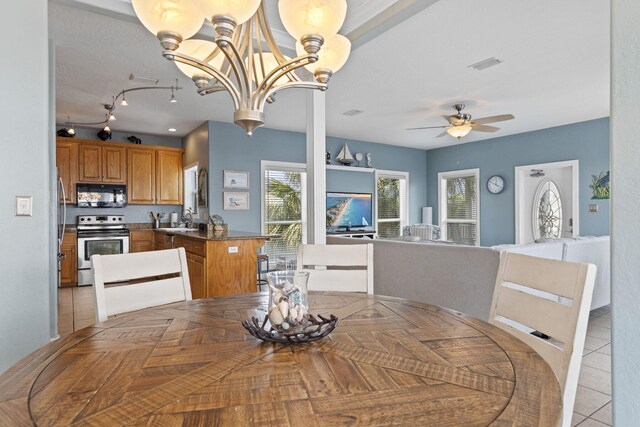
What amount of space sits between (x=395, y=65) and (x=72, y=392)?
11.9 feet

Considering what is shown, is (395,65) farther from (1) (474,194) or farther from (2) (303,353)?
(1) (474,194)

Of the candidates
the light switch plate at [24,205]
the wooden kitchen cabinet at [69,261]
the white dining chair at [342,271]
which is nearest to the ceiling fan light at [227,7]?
the white dining chair at [342,271]

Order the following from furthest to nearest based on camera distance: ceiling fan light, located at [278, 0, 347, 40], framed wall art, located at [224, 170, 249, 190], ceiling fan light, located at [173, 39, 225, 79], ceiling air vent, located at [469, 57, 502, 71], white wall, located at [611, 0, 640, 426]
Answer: framed wall art, located at [224, 170, 249, 190], ceiling air vent, located at [469, 57, 502, 71], ceiling fan light, located at [173, 39, 225, 79], ceiling fan light, located at [278, 0, 347, 40], white wall, located at [611, 0, 640, 426]

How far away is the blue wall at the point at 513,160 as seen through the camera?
18.7 feet

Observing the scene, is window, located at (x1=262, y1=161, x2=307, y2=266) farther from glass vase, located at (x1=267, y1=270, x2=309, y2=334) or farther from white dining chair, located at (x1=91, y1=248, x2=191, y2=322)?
glass vase, located at (x1=267, y1=270, x2=309, y2=334)

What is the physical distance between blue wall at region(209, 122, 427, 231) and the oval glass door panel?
2662mm

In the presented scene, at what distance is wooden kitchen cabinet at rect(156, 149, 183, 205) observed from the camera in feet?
22.0

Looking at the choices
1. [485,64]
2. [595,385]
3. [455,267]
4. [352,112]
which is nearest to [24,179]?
[455,267]

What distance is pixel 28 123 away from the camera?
2.02 metres

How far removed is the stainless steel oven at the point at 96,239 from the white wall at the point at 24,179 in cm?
392

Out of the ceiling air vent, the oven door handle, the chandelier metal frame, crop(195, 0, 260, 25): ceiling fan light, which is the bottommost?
the oven door handle

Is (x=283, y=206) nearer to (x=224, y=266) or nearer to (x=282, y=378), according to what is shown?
(x=224, y=266)

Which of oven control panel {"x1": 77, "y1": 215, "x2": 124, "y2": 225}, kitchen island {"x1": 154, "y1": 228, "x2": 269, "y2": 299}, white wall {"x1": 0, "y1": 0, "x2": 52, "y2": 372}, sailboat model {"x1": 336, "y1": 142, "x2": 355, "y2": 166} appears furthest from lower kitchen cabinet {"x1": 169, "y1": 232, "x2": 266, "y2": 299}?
sailboat model {"x1": 336, "y1": 142, "x2": 355, "y2": 166}

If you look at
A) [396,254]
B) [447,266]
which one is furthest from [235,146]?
[447,266]
